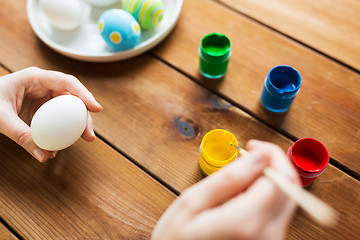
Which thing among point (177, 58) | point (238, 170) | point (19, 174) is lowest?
point (19, 174)

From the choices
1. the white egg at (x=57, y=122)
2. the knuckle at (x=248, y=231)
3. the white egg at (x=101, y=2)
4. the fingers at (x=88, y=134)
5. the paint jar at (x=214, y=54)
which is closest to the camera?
the knuckle at (x=248, y=231)

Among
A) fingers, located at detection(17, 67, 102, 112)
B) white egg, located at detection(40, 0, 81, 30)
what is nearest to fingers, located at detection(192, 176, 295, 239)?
fingers, located at detection(17, 67, 102, 112)

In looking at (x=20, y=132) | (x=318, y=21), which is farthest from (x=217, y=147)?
(x=318, y=21)

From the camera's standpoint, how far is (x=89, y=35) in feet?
3.44

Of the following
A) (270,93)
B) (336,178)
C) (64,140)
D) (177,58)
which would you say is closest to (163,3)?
(177,58)

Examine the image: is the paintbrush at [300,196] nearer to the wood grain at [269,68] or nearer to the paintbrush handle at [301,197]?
the paintbrush handle at [301,197]

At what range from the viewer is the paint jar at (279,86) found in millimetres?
859

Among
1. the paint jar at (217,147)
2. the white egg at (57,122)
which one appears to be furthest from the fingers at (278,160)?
the white egg at (57,122)

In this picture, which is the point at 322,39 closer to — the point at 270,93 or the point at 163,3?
the point at 270,93

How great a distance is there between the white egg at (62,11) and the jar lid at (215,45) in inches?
15.6

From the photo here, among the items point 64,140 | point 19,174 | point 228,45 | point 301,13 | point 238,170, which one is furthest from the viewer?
point 301,13

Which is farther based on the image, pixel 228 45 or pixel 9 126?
pixel 228 45

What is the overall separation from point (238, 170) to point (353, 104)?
601 mm

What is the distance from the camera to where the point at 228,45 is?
95 centimetres
